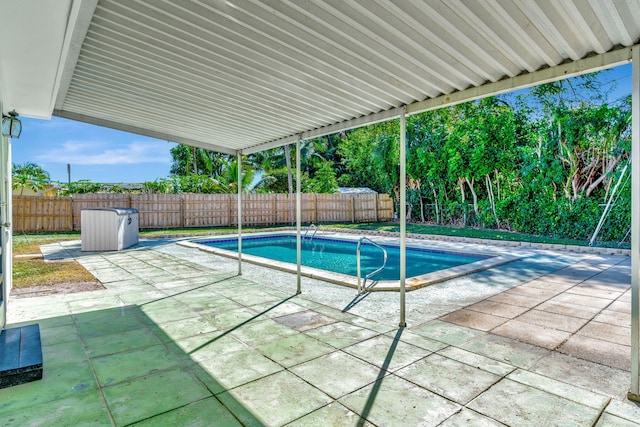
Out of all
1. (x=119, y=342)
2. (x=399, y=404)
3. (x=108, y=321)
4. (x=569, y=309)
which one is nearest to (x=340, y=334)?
(x=399, y=404)

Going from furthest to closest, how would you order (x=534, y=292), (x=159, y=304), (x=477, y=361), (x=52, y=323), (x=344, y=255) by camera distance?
1. (x=344, y=255)
2. (x=534, y=292)
3. (x=159, y=304)
4. (x=52, y=323)
5. (x=477, y=361)

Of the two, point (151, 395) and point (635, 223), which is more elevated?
point (635, 223)

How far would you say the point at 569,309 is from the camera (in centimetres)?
416

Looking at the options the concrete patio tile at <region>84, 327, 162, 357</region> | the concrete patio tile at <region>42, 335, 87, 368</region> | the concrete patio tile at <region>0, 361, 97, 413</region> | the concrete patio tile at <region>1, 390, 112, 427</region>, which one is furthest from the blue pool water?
the concrete patio tile at <region>1, 390, 112, 427</region>

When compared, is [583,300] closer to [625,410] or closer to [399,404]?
[625,410]

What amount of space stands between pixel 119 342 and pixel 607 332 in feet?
14.9

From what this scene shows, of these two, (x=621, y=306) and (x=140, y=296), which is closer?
(x=621, y=306)

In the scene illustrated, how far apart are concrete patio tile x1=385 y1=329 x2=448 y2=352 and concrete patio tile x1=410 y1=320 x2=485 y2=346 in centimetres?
7

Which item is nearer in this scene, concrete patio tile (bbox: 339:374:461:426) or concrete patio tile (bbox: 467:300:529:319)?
concrete patio tile (bbox: 339:374:461:426)

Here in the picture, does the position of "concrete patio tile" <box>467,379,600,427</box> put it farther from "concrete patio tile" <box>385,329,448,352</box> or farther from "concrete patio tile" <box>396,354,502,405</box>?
"concrete patio tile" <box>385,329,448,352</box>

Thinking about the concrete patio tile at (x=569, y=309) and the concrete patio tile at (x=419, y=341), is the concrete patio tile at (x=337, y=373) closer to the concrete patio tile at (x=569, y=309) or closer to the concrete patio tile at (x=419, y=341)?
the concrete patio tile at (x=419, y=341)

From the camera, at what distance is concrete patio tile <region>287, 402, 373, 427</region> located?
2.02m

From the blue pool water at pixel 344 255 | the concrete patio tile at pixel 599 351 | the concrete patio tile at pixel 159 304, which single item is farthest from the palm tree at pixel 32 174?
the concrete patio tile at pixel 599 351

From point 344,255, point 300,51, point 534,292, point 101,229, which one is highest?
point 300,51
